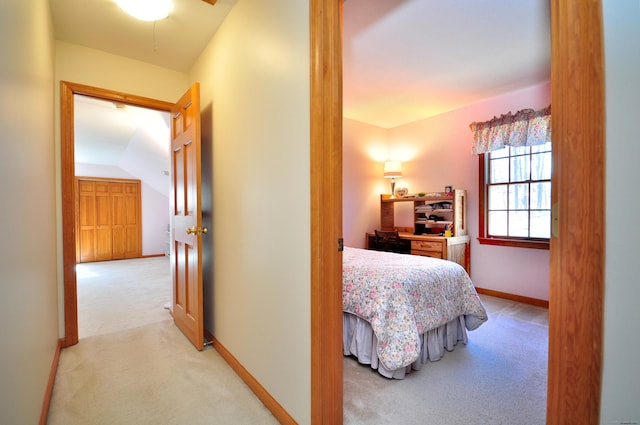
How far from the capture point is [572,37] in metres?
0.65

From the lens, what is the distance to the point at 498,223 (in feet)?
13.0

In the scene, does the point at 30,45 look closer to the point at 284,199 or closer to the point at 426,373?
the point at 284,199

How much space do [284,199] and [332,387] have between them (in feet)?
3.09

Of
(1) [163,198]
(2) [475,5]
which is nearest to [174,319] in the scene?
(2) [475,5]

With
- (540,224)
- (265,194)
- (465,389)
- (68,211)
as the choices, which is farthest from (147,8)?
(540,224)

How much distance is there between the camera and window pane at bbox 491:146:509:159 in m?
3.85

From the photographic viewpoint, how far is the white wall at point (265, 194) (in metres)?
1.44

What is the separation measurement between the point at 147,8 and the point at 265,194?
1.54m

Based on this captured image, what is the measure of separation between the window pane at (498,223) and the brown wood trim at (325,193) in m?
3.51

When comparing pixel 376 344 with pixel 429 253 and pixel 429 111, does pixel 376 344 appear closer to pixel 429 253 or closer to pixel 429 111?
pixel 429 253

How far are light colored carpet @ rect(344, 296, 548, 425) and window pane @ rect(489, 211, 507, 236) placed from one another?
167cm

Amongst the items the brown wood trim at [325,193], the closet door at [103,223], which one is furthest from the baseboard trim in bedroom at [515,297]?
the closet door at [103,223]

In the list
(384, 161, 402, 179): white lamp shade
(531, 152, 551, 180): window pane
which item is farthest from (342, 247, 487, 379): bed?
(384, 161, 402, 179): white lamp shade

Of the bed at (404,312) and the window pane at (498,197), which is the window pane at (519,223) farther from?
the bed at (404,312)
